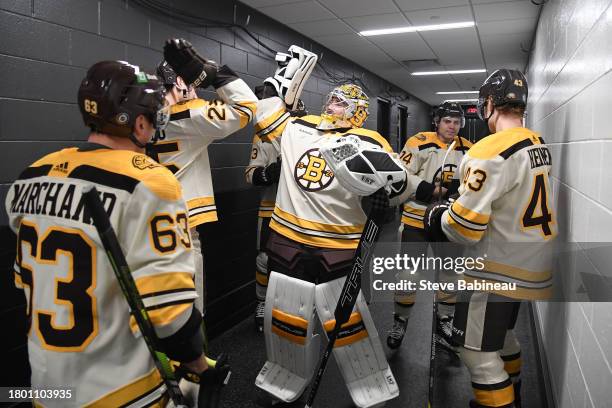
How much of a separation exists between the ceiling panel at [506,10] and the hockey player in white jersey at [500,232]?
2212mm

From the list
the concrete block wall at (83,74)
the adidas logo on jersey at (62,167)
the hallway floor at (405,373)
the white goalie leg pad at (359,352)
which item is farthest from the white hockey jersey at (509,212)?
the concrete block wall at (83,74)

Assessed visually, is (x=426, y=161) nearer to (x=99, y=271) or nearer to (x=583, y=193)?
(x=583, y=193)

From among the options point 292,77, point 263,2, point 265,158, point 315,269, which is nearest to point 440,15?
point 263,2

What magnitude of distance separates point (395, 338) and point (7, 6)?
2.78 metres

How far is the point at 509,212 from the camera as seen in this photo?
1.83 m

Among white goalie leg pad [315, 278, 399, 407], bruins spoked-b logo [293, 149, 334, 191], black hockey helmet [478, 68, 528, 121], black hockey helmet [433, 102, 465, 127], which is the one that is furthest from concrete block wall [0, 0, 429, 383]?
black hockey helmet [478, 68, 528, 121]

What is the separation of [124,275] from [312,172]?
124cm

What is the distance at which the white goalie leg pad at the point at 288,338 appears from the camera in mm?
2094

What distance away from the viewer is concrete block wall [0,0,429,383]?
1.96 meters

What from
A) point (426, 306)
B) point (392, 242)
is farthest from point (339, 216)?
point (392, 242)

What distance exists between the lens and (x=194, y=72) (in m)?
2.16

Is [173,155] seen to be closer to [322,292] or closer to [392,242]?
[322,292]

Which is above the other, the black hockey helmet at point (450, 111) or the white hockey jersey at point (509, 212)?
the black hockey helmet at point (450, 111)

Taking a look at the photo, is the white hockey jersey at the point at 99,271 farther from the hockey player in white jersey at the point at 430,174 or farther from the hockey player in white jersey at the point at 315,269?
the hockey player in white jersey at the point at 430,174
